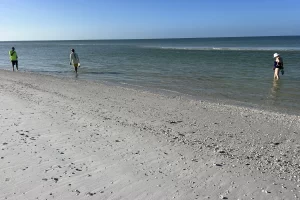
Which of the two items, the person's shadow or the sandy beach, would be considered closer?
the sandy beach

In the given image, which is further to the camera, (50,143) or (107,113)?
(107,113)

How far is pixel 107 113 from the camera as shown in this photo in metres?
8.42

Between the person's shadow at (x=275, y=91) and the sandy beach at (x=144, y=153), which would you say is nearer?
the sandy beach at (x=144, y=153)

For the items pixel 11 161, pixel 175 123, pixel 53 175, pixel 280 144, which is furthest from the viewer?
pixel 175 123

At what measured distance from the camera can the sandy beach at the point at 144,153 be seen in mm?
4262

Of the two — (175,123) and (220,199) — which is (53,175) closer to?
(220,199)

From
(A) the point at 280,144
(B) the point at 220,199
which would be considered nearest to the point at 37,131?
(B) the point at 220,199

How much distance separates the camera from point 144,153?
5.52m

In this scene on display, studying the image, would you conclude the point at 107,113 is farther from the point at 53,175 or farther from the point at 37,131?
the point at 53,175

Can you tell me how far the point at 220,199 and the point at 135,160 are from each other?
1.66 m

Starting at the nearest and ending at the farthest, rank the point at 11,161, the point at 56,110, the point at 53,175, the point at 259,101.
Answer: the point at 53,175
the point at 11,161
the point at 56,110
the point at 259,101

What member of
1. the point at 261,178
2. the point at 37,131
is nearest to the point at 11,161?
the point at 37,131

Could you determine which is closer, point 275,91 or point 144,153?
point 144,153

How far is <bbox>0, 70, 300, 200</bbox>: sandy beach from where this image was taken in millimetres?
4262
